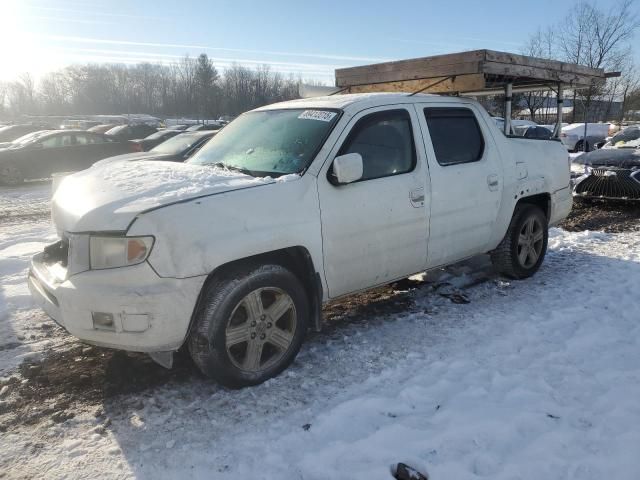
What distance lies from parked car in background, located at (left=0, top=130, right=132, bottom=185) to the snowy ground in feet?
38.8

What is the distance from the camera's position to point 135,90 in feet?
341

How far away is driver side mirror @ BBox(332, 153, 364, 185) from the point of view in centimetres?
336

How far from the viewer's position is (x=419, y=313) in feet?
14.8

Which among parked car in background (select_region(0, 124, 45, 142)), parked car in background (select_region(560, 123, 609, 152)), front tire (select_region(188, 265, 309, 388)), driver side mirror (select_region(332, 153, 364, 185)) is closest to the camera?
front tire (select_region(188, 265, 309, 388))

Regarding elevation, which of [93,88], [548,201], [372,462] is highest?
[93,88]

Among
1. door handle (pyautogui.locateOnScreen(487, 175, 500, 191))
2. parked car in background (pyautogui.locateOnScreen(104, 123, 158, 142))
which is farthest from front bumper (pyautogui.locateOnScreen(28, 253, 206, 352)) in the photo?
parked car in background (pyautogui.locateOnScreen(104, 123, 158, 142))

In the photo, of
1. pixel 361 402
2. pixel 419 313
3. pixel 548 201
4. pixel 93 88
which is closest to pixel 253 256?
Answer: pixel 361 402

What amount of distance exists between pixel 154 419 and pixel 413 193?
2395mm

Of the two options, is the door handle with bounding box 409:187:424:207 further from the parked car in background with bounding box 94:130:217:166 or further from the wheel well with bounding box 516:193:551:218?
the parked car in background with bounding box 94:130:217:166

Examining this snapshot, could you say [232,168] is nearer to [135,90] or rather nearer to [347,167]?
[347,167]

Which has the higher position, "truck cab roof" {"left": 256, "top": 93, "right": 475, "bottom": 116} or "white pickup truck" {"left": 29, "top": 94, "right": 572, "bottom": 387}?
"truck cab roof" {"left": 256, "top": 93, "right": 475, "bottom": 116}

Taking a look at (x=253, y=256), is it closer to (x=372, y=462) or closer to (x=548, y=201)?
(x=372, y=462)

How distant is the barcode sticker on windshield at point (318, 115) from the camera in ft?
12.4

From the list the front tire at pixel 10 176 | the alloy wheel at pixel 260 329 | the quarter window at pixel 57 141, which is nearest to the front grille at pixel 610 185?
the alloy wheel at pixel 260 329
